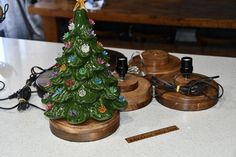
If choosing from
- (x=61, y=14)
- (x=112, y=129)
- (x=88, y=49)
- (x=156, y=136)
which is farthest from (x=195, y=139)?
(x=61, y=14)

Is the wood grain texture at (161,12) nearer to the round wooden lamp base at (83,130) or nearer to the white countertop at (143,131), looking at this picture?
the white countertop at (143,131)

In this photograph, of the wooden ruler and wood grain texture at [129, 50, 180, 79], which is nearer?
the wooden ruler

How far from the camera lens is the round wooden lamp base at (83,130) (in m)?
0.81

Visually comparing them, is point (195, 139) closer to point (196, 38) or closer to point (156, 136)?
point (156, 136)

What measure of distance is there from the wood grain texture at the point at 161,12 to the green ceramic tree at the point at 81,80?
149 cm

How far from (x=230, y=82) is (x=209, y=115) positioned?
24cm

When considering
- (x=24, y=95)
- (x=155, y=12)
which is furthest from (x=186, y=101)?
(x=155, y=12)

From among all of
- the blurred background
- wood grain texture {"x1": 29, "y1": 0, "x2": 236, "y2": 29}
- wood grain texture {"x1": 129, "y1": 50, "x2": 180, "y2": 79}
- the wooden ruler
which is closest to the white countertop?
the wooden ruler

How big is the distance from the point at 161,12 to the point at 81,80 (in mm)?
1668

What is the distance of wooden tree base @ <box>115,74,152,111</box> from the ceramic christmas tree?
0.13 meters

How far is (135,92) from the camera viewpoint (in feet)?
3.20

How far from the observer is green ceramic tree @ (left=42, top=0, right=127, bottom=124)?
80 cm

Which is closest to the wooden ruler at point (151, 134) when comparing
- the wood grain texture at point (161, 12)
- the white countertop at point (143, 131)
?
the white countertop at point (143, 131)

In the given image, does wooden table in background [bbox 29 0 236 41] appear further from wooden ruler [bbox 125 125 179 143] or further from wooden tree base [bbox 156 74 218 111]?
wooden ruler [bbox 125 125 179 143]
